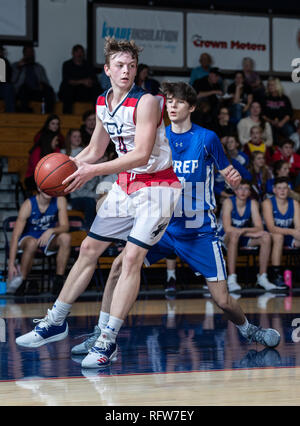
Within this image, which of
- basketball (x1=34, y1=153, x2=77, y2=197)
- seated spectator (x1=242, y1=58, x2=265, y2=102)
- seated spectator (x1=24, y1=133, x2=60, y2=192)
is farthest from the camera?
seated spectator (x1=242, y1=58, x2=265, y2=102)

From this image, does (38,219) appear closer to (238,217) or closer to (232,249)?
(232,249)

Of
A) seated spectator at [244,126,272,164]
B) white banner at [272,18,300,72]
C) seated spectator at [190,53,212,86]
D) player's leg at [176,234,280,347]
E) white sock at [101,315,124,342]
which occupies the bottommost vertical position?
white sock at [101,315,124,342]

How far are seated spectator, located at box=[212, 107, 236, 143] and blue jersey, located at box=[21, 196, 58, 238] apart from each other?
313cm

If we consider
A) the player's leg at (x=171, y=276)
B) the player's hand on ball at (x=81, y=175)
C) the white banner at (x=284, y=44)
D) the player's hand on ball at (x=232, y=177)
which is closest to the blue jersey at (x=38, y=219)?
the player's leg at (x=171, y=276)

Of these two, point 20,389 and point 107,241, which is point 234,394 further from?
point 107,241

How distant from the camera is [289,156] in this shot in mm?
11219

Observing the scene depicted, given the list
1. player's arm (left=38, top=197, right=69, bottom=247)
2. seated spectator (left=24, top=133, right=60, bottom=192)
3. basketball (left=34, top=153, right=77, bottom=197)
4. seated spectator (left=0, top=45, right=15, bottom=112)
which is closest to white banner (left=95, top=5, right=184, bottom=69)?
seated spectator (left=0, top=45, right=15, bottom=112)

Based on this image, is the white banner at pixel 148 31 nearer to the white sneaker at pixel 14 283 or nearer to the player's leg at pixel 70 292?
the white sneaker at pixel 14 283

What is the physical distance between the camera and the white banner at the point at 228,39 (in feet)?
45.8

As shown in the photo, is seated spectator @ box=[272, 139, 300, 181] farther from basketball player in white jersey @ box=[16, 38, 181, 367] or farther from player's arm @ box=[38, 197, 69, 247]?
basketball player in white jersey @ box=[16, 38, 181, 367]

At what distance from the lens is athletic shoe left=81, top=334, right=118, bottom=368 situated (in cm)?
→ 389

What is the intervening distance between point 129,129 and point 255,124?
26.0ft

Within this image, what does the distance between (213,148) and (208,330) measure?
1506mm
